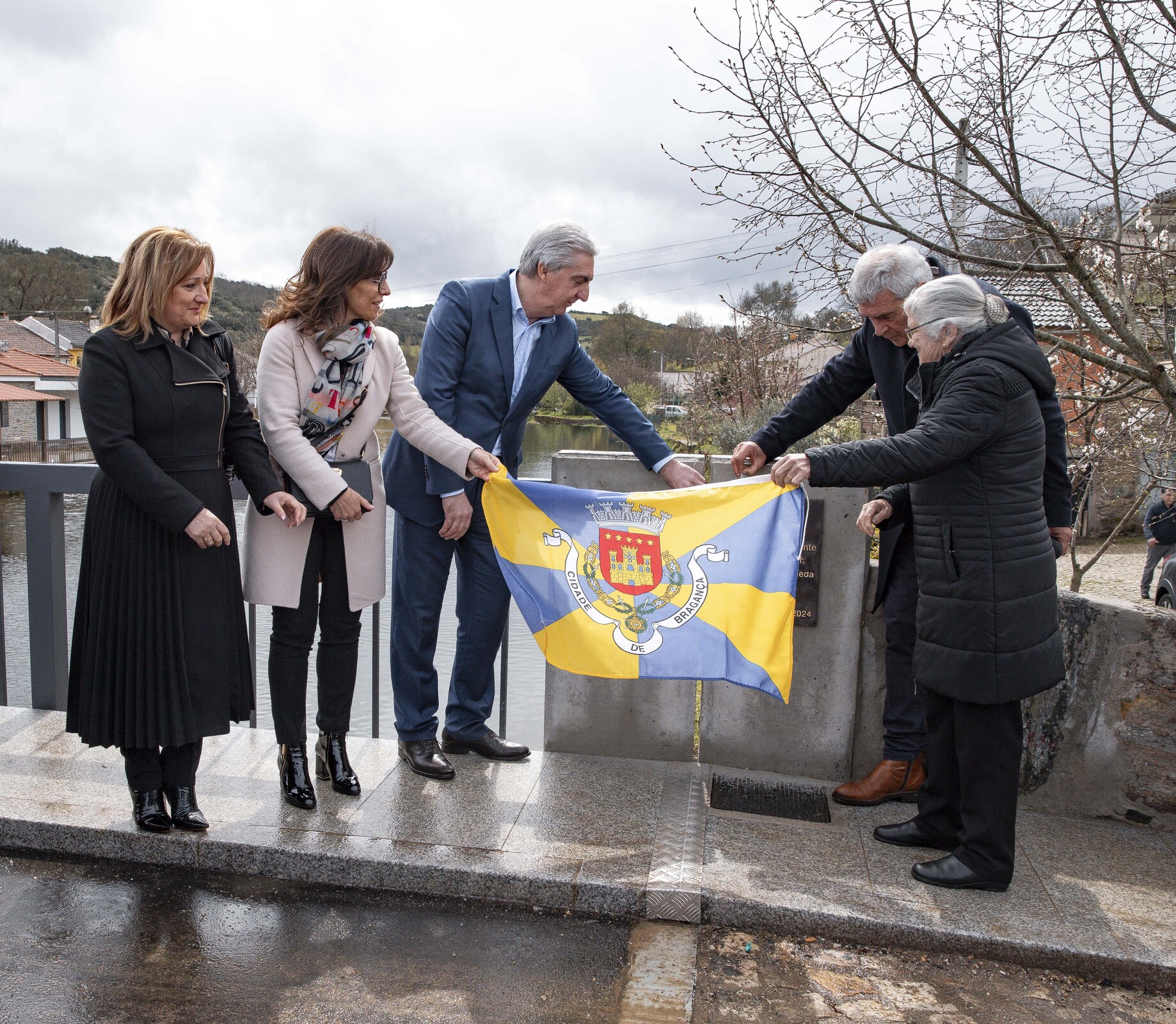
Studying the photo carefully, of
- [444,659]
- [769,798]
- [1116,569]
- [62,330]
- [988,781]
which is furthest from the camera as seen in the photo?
[62,330]

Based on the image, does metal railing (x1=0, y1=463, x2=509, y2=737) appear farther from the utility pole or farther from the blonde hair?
the utility pole

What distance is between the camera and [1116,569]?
22.8 meters

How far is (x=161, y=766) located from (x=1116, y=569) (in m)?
23.6

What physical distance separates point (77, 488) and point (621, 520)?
242 cm

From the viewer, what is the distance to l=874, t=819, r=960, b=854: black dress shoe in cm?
362

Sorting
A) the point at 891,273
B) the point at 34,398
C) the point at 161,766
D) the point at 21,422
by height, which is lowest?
the point at 161,766

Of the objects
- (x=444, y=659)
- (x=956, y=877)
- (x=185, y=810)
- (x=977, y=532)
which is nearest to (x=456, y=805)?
(x=185, y=810)

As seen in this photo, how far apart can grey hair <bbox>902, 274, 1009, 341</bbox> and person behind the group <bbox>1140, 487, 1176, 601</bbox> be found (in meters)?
6.52

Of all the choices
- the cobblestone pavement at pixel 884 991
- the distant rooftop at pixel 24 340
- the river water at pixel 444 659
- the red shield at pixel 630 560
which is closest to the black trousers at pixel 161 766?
the red shield at pixel 630 560

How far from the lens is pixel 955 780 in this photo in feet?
11.7

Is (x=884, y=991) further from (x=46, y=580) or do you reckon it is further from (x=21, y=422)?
(x=21, y=422)

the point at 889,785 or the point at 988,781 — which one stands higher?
the point at 988,781

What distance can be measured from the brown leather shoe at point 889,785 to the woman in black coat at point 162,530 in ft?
8.02

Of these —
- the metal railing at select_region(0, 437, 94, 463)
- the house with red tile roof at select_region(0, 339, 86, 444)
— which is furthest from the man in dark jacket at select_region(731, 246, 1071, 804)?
the house with red tile roof at select_region(0, 339, 86, 444)
